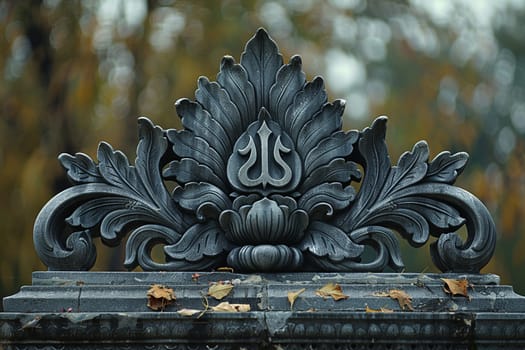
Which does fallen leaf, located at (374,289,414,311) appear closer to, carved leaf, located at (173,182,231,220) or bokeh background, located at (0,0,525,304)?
carved leaf, located at (173,182,231,220)

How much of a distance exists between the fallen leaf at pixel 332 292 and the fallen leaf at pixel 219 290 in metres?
0.30

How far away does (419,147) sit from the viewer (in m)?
3.52

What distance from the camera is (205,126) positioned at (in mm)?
3541

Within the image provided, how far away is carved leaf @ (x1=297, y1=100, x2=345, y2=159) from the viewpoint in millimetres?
3551

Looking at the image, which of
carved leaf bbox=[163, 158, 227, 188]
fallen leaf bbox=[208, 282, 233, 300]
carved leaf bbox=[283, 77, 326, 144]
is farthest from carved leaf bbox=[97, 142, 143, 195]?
carved leaf bbox=[283, 77, 326, 144]

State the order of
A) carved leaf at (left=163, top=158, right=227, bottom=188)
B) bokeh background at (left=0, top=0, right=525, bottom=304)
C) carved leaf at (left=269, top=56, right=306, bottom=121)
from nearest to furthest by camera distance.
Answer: carved leaf at (left=163, top=158, right=227, bottom=188), carved leaf at (left=269, top=56, right=306, bottom=121), bokeh background at (left=0, top=0, right=525, bottom=304)

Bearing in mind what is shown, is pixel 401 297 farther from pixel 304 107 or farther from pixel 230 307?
pixel 304 107

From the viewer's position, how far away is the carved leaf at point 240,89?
3.59 metres

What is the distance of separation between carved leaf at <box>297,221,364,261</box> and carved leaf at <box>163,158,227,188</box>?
35cm

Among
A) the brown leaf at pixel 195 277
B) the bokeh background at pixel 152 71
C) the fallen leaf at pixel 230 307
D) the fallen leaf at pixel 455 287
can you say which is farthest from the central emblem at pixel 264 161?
the bokeh background at pixel 152 71

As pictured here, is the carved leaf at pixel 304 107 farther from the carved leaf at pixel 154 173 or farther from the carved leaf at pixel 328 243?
the carved leaf at pixel 154 173

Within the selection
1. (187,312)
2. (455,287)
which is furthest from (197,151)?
(455,287)

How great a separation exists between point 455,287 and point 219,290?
80 centimetres

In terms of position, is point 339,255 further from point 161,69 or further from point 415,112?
point 415,112
